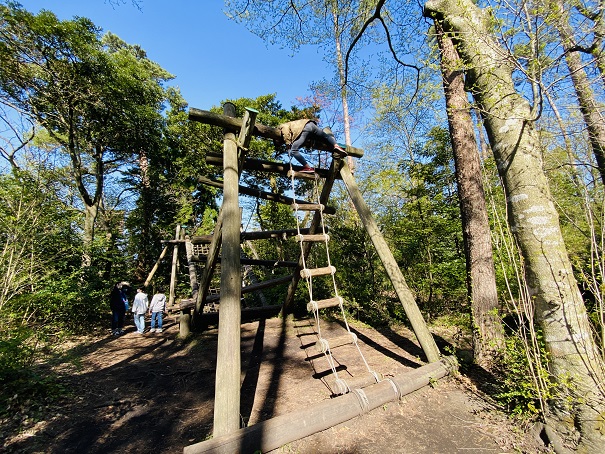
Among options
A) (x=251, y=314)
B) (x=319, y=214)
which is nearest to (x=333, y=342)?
(x=319, y=214)

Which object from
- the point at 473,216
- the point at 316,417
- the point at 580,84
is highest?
the point at 580,84

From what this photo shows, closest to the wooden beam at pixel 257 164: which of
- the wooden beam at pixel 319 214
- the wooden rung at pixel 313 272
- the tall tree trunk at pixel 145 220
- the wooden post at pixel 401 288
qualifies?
the wooden beam at pixel 319 214

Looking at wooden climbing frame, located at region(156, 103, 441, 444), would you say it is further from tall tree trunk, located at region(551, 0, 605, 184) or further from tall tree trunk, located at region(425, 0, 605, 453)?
tall tree trunk, located at region(551, 0, 605, 184)

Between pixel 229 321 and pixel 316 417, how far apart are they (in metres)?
1.08

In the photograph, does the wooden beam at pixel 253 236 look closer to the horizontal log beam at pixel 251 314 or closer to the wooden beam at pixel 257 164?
the wooden beam at pixel 257 164

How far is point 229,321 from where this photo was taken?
2340mm

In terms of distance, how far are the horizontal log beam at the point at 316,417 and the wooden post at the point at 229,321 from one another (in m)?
0.13

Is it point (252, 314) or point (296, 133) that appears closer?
point (296, 133)

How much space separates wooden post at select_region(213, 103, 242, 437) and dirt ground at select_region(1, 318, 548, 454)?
55cm

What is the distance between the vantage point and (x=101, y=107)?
35.6 feet

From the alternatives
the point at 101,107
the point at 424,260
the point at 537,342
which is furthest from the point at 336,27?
the point at 101,107

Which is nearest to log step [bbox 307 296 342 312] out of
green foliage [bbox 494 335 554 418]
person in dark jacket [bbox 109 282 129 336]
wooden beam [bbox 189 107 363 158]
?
green foliage [bbox 494 335 554 418]

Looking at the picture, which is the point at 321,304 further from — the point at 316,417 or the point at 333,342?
the point at 316,417

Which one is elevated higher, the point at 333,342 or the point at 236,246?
the point at 236,246
